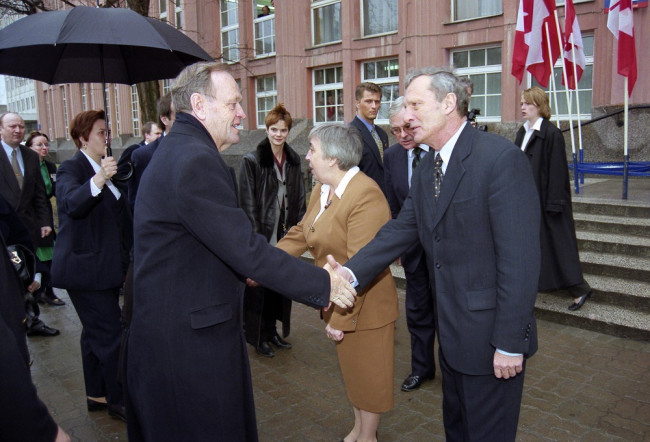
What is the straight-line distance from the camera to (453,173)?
7.87ft

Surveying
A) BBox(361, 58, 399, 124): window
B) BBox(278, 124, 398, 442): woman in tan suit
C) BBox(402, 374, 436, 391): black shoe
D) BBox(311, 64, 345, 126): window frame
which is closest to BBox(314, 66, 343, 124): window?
BBox(311, 64, 345, 126): window frame

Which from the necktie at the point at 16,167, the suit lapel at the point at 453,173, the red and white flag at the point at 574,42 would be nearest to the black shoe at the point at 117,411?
the suit lapel at the point at 453,173

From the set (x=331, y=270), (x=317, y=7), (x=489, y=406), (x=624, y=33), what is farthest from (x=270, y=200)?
(x=317, y=7)

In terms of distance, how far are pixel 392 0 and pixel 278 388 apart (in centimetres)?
1346

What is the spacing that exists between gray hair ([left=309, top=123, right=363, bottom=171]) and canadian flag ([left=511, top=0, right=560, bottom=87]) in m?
6.70

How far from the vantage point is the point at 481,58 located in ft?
44.7

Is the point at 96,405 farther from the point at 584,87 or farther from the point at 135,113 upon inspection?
the point at 135,113

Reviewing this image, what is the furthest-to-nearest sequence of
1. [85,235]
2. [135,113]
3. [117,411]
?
[135,113] → [117,411] → [85,235]

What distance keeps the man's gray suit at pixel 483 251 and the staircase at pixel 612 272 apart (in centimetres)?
348

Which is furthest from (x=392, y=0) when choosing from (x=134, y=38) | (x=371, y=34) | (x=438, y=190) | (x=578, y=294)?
(x=438, y=190)

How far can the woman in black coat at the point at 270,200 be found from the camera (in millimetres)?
4945

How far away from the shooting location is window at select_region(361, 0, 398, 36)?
1542 centimetres

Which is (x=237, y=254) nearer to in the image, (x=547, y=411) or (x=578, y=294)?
(x=547, y=411)

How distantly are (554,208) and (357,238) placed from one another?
3.18 metres
